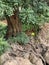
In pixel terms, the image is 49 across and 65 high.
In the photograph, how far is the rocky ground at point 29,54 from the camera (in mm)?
3521

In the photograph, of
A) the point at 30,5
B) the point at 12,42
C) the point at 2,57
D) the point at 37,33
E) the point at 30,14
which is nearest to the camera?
the point at 30,14

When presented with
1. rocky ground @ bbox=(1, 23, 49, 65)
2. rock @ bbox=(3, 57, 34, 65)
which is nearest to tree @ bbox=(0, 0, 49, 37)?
rocky ground @ bbox=(1, 23, 49, 65)

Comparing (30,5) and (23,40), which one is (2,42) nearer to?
(30,5)

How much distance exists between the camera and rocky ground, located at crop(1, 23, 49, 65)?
3521mm

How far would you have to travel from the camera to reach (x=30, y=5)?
10.7ft

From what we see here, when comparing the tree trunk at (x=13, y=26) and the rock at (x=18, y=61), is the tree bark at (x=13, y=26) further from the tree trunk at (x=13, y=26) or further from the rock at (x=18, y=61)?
the rock at (x=18, y=61)

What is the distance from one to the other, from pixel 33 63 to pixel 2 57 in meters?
0.53

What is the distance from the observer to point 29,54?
149 inches

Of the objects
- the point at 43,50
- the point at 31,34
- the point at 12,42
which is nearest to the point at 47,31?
the point at 31,34

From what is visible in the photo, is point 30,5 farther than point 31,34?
No

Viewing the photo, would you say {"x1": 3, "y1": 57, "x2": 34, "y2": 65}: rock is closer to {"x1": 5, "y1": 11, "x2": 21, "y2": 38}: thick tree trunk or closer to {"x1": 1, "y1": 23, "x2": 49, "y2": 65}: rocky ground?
{"x1": 1, "y1": 23, "x2": 49, "y2": 65}: rocky ground

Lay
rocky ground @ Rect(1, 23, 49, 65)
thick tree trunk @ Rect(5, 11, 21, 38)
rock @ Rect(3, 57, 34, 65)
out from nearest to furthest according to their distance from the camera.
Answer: rock @ Rect(3, 57, 34, 65), rocky ground @ Rect(1, 23, 49, 65), thick tree trunk @ Rect(5, 11, 21, 38)

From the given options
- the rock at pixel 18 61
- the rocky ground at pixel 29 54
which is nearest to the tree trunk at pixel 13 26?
the rocky ground at pixel 29 54

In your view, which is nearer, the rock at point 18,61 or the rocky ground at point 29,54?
the rock at point 18,61
